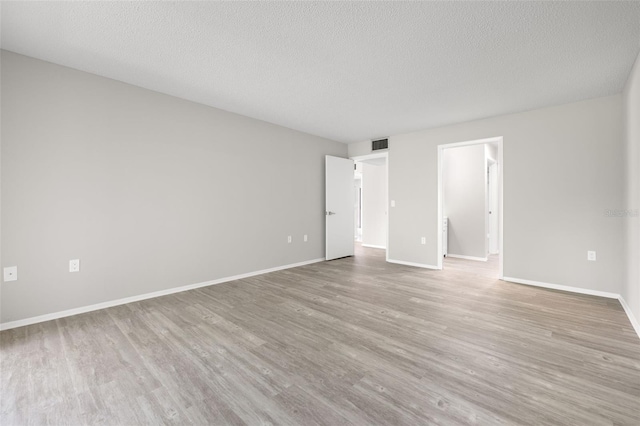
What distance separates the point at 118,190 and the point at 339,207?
146 inches

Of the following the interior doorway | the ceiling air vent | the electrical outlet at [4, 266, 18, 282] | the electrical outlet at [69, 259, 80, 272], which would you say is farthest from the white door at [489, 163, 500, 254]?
the electrical outlet at [4, 266, 18, 282]

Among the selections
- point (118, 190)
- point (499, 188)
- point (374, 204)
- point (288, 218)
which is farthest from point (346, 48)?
point (374, 204)

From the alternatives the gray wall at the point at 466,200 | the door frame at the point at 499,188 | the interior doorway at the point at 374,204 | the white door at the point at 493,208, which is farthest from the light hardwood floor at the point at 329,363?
the interior doorway at the point at 374,204

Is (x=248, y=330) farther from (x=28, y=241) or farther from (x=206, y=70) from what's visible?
(x=206, y=70)

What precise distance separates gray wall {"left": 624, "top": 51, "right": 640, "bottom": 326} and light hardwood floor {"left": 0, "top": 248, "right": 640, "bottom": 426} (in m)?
0.29

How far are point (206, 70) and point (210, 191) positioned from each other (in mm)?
1547

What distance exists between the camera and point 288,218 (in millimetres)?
4812

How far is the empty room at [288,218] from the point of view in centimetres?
165

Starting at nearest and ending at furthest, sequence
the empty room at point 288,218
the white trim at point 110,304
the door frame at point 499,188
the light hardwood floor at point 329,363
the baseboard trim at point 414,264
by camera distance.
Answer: the light hardwood floor at point 329,363 < the empty room at point 288,218 < the white trim at point 110,304 < the door frame at point 499,188 < the baseboard trim at point 414,264

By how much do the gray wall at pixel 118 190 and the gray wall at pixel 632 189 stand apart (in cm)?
411

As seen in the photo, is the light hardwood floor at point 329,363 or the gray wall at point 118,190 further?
the gray wall at point 118,190

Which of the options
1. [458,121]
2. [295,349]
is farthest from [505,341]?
[458,121]

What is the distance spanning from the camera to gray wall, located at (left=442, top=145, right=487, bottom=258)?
5695mm

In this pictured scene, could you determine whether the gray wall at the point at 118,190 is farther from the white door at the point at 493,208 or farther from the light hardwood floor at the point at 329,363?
the white door at the point at 493,208
